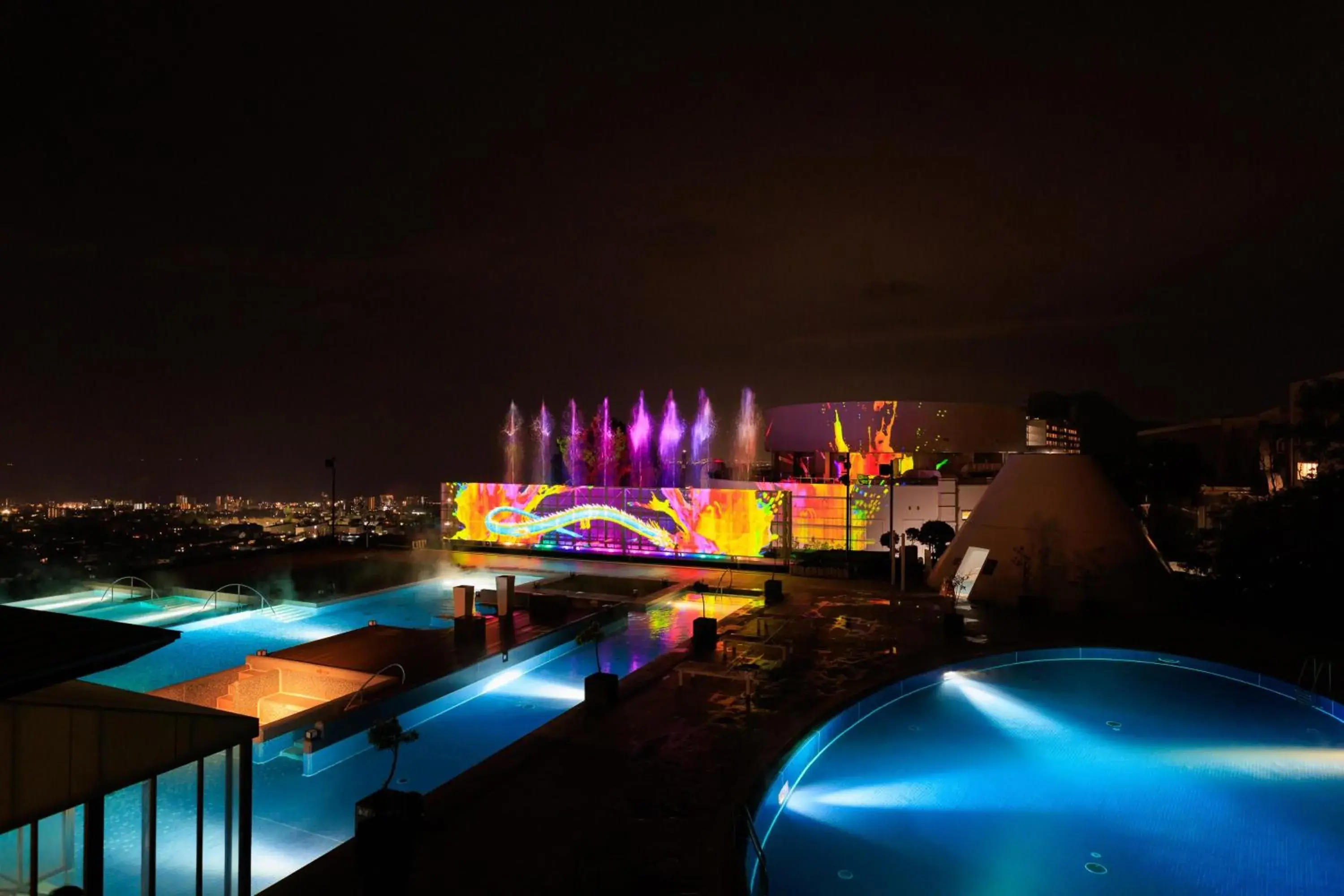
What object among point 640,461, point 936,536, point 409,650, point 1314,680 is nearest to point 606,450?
point 640,461

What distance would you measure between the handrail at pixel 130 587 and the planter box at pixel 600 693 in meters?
11.3

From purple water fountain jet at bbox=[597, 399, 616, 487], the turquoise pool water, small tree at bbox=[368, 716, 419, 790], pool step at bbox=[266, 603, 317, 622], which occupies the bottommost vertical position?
the turquoise pool water

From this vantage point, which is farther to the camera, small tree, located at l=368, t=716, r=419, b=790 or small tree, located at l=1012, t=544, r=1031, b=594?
small tree, located at l=1012, t=544, r=1031, b=594

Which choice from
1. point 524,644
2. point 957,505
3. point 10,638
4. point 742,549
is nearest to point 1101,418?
point 957,505

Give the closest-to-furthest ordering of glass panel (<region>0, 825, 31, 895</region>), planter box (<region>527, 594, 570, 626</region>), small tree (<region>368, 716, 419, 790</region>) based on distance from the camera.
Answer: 1. glass panel (<region>0, 825, 31, 895</region>)
2. small tree (<region>368, 716, 419, 790</region>)
3. planter box (<region>527, 594, 570, 626</region>)

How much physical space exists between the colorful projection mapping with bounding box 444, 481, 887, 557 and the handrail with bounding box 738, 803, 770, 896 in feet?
43.3

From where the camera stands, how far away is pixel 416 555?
67.2 ft

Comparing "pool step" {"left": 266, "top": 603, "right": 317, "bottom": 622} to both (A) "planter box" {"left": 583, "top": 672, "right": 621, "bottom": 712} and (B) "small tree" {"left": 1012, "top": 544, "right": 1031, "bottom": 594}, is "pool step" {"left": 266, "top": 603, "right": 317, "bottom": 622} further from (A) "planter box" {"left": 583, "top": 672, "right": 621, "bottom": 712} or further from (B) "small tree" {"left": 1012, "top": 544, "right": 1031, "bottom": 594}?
(B) "small tree" {"left": 1012, "top": 544, "right": 1031, "bottom": 594}

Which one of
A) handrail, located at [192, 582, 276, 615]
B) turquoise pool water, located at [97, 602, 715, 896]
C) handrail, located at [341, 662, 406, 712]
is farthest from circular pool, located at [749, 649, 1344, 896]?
handrail, located at [192, 582, 276, 615]

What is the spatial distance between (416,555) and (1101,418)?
72.1 meters

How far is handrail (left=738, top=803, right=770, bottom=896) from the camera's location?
13.8ft

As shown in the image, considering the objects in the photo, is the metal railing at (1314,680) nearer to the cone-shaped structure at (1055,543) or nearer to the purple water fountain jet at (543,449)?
the cone-shaped structure at (1055,543)

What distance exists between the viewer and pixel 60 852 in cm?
484

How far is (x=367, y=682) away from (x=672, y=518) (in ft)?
37.3
